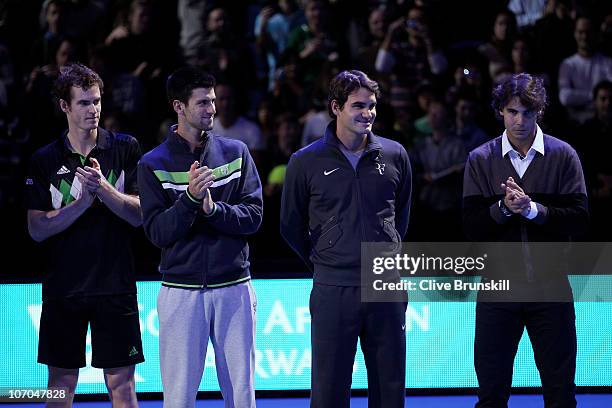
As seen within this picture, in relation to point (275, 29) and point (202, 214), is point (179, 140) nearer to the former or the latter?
point (202, 214)

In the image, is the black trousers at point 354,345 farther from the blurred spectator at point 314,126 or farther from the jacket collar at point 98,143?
the blurred spectator at point 314,126

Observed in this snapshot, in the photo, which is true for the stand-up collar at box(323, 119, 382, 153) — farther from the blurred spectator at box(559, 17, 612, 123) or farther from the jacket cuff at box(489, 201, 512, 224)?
the blurred spectator at box(559, 17, 612, 123)

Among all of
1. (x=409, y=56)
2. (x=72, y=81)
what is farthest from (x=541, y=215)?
(x=409, y=56)

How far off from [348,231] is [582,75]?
5.01 m

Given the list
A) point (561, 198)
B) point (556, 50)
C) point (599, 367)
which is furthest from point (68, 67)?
point (556, 50)

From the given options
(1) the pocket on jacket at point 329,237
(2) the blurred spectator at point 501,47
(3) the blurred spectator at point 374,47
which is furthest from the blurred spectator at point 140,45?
(1) the pocket on jacket at point 329,237

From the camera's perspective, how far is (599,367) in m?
6.47

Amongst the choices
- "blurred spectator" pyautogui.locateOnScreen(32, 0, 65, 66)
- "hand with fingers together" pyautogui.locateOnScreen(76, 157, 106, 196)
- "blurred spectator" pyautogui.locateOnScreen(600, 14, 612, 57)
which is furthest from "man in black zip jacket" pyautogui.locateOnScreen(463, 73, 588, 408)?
"blurred spectator" pyautogui.locateOnScreen(32, 0, 65, 66)

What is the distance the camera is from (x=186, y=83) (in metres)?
4.68

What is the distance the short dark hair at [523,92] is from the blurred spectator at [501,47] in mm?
4024

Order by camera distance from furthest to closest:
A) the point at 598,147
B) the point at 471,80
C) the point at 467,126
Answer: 1. the point at 471,80
2. the point at 467,126
3. the point at 598,147

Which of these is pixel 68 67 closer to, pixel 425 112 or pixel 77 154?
pixel 77 154

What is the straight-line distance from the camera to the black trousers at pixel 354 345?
4625mm

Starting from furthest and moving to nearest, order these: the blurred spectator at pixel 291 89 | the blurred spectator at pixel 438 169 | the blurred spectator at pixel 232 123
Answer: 1. the blurred spectator at pixel 291 89
2. the blurred spectator at pixel 232 123
3. the blurred spectator at pixel 438 169
